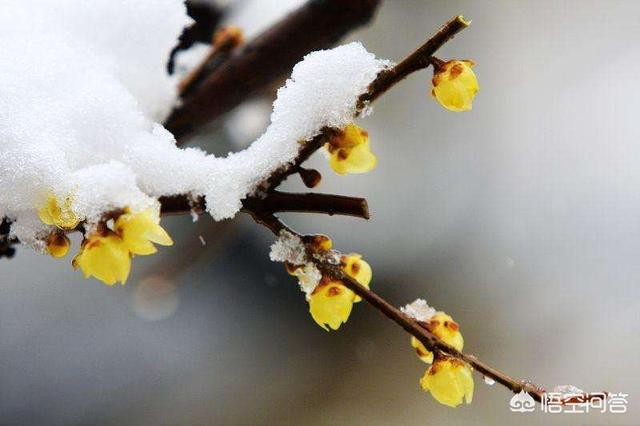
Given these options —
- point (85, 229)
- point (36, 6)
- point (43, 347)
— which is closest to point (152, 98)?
point (36, 6)

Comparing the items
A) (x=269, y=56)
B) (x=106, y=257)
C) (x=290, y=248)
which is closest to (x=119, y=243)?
(x=106, y=257)

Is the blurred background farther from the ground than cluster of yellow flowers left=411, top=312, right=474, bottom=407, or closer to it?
farther from the ground

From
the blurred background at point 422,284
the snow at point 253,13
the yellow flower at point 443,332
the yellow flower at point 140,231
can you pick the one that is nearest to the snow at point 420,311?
the yellow flower at point 443,332

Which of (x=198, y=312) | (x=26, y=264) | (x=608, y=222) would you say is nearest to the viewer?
(x=26, y=264)

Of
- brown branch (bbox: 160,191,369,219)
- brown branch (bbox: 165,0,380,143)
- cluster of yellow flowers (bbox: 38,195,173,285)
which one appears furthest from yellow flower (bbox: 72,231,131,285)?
brown branch (bbox: 165,0,380,143)

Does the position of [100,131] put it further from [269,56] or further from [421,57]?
[269,56]

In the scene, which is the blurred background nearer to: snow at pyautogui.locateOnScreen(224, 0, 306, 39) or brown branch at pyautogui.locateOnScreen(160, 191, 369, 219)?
snow at pyautogui.locateOnScreen(224, 0, 306, 39)

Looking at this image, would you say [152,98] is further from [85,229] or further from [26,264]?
[26,264]
